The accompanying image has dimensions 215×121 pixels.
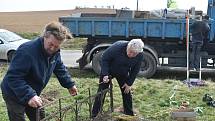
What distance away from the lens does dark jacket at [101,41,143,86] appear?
284 inches

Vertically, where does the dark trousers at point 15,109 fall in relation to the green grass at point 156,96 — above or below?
above

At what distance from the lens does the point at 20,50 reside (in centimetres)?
466

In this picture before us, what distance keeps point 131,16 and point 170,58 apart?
1.64 m

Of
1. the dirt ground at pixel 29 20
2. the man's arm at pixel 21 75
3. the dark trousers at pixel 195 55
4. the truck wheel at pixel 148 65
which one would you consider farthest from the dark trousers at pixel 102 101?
the dirt ground at pixel 29 20

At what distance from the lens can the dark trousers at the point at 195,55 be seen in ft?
41.4

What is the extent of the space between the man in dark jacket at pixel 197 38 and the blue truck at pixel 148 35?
29 cm

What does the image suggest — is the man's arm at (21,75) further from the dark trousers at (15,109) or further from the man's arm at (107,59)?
the man's arm at (107,59)

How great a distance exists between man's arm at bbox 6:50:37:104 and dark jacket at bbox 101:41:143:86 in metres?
2.66

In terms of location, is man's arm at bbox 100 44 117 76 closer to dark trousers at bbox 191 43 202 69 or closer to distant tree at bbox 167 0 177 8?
dark trousers at bbox 191 43 202 69

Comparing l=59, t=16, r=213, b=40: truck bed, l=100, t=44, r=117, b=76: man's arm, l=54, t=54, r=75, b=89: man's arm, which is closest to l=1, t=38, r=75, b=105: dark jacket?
l=54, t=54, r=75, b=89: man's arm

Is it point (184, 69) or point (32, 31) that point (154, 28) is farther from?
point (32, 31)

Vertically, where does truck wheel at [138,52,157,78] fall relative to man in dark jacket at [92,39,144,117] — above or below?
below

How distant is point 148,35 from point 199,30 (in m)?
1.45

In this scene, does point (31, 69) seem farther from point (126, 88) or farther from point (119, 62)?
point (126, 88)
